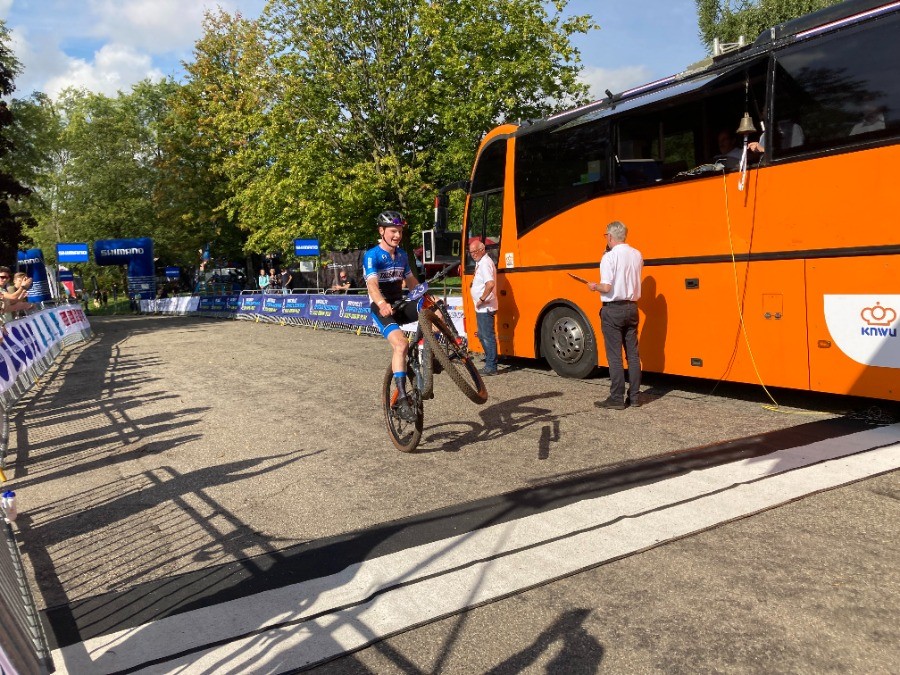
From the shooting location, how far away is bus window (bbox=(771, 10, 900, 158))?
5.78 meters

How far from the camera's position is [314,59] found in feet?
81.9

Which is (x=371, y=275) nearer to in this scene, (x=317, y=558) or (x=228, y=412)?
(x=317, y=558)

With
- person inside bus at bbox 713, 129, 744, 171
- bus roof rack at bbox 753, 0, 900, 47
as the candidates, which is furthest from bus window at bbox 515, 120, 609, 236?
bus roof rack at bbox 753, 0, 900, 47

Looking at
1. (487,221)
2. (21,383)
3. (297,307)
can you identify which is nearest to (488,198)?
(487,221)

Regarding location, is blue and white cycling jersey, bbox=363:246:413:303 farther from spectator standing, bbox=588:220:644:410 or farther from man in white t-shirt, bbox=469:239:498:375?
man in white t-shirt, bbox=469:239:498:375

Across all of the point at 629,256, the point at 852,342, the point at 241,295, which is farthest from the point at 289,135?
the point at 852,342

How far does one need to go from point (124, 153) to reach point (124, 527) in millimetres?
51254

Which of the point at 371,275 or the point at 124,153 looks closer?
the point at 371,275

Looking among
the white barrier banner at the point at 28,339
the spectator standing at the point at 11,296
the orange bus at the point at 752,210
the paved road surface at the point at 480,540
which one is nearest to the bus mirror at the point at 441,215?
the orange bus at the point at 752,210

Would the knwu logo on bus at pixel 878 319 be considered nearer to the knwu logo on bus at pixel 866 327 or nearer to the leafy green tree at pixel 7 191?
the knwu logo on bus at pixel 866 327

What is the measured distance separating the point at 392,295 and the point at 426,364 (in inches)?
32.6

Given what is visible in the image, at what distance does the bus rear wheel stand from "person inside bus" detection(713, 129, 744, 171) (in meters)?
2.66

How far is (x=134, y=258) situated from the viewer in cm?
4162

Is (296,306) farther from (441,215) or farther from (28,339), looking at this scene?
(441,215)
